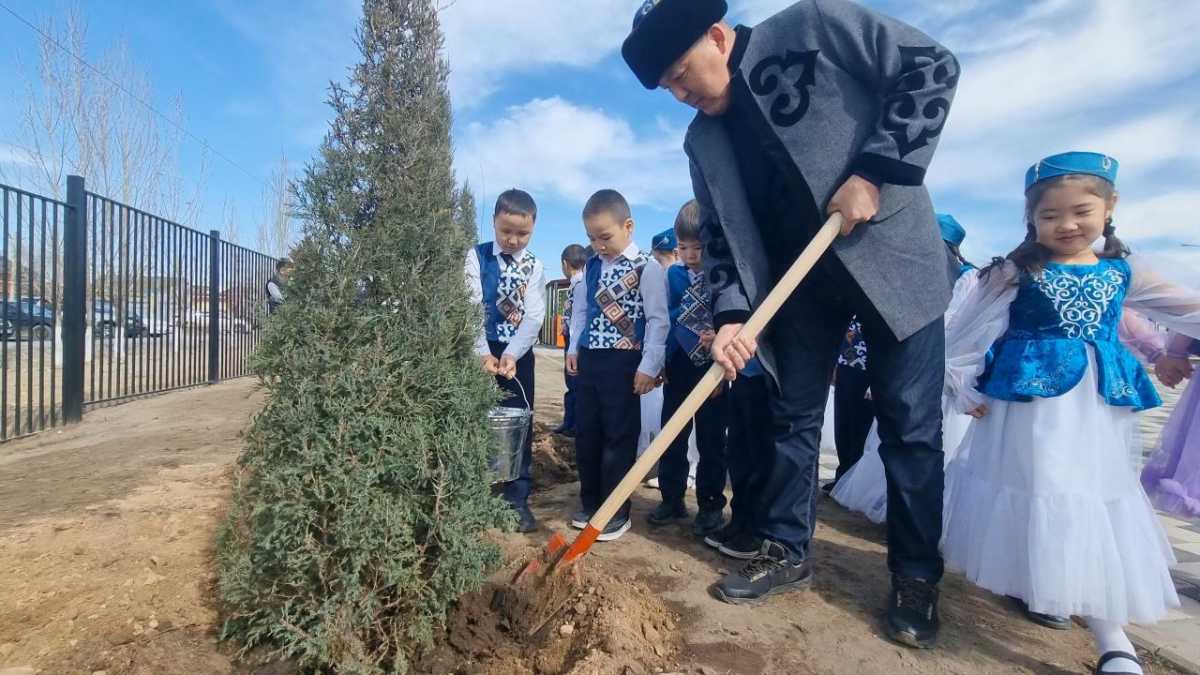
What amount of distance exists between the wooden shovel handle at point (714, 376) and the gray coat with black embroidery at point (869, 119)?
118 mm

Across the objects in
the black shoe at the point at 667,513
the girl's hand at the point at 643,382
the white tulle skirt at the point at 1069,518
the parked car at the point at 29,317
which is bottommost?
the black shoe at the point at 667,513

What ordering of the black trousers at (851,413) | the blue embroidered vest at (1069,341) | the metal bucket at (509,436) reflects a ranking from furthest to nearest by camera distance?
the black trousers at (851,413), the metal bucket at (509,436), the blue embroidered vest at (1069,341)

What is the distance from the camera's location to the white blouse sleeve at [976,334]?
2.58 meters

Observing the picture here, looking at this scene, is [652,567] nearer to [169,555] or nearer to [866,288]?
[866,288]

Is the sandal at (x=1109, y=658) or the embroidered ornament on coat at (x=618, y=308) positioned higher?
the embroidered ornament on coat at (x=618, y=308)

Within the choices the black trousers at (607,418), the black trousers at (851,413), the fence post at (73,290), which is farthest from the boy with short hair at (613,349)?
the fence post at (73,290)

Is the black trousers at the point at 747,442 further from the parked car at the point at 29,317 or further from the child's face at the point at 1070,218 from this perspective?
the parked car at the point at 29,317

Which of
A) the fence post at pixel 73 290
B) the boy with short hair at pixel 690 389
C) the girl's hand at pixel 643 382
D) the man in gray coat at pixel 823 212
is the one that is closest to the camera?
the man in gray coat at pixel 823 212

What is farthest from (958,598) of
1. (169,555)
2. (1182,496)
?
(169,555)

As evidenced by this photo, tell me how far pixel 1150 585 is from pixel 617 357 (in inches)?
91.3

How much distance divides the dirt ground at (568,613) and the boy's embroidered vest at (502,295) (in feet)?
3.81

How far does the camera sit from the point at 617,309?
3.45 meters

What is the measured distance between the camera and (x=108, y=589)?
2361 millimetres

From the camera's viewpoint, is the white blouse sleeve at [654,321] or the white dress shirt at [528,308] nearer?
the white blouse sleeve at [654,321]
